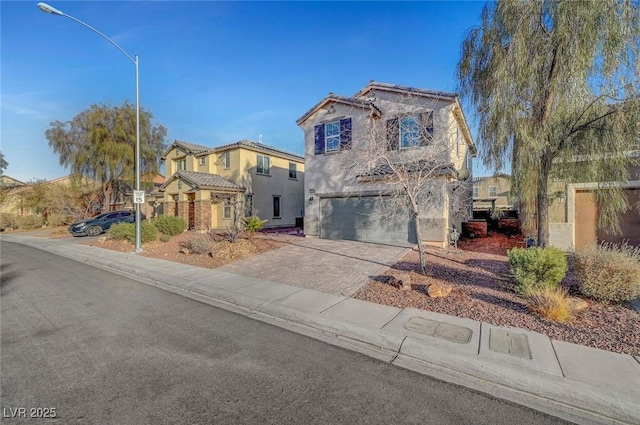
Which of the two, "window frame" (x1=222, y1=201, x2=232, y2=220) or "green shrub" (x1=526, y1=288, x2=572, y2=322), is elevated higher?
"window frame" (x1=222, y1=201, x2=232, y2=220)

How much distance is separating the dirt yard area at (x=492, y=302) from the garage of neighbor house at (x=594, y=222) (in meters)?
3.69

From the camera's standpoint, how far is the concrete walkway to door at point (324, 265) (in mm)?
7809

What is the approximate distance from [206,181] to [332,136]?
402 inches

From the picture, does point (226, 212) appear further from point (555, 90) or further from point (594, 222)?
point (594, 222)

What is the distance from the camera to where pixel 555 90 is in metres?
6.89

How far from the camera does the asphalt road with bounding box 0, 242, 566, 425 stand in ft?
9.87

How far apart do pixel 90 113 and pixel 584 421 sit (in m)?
35.4

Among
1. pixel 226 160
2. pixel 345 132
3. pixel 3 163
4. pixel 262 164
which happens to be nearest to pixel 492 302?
pixel 345 132

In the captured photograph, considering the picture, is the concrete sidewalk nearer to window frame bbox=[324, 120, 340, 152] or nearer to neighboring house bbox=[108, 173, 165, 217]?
window frame bbox=[324, 120, 340, 152]

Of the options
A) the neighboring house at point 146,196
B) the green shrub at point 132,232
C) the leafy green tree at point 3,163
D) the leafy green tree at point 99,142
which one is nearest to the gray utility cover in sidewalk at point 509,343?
the green shrub at point 132,232

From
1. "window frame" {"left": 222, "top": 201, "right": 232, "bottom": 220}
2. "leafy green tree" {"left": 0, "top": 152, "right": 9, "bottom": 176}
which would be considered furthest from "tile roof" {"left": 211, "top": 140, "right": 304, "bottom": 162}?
"leafy green tree" {"left": 0, "top": 152, "right": 9, "bottom": 176}

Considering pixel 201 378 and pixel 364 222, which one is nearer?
pixel 201 378

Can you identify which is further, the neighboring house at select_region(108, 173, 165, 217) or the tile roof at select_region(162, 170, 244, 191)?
the neighboring house at select_region(108, 173, 165, 217)

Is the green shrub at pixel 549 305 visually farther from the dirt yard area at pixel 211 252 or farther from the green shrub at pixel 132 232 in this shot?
the green shrub at pixel 132 232
